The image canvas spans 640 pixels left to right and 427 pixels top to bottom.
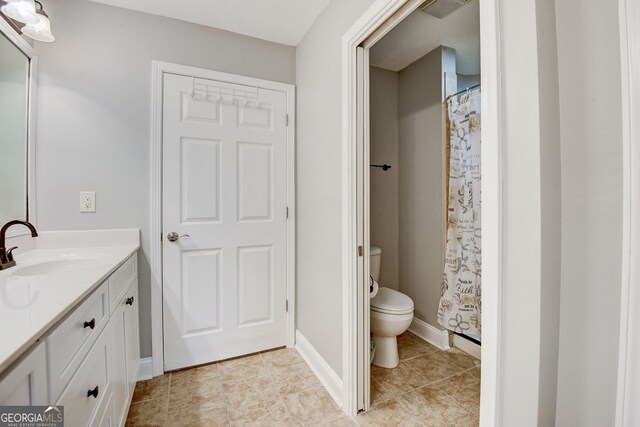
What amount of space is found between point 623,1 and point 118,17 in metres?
2.42

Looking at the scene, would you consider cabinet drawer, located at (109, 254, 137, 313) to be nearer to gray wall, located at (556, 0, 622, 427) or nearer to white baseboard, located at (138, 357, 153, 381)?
white baseboard, located at (138, 357, 153, 381)

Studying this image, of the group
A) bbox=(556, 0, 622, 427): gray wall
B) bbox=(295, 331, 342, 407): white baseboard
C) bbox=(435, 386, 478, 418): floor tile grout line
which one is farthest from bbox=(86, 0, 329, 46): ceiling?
bbox=(435, 386, 478, 418): floor tile grout line

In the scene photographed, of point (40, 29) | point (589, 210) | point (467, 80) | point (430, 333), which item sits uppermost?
point (467, 80)

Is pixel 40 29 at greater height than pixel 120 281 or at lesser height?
greater

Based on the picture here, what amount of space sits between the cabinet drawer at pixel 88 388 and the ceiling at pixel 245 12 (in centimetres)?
193

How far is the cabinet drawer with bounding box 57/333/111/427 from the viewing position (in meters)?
0.79

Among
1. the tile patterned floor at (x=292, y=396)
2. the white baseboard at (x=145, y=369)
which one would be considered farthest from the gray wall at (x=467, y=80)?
the white baseboard at (x=145, y=369)

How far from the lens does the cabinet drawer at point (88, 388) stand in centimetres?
79

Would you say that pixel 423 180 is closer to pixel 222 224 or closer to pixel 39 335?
pixel 222 224

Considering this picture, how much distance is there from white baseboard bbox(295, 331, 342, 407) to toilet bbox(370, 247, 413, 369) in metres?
0.41

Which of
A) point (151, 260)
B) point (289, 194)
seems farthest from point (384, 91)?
point (151, 260)

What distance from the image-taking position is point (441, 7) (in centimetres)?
181

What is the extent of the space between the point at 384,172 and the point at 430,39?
1.07 m

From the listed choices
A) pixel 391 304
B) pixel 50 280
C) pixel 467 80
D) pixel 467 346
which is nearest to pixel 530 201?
pixel 391 304
